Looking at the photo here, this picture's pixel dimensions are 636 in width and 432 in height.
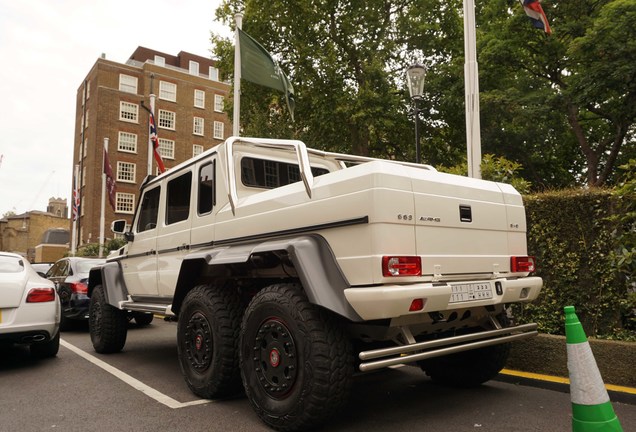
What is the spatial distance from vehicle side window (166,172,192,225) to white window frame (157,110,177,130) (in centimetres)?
4339

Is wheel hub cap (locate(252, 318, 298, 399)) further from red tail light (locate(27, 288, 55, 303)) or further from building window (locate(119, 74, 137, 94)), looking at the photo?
building window (locate(119, 74, 137, 94))

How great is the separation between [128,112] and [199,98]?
24.8ft

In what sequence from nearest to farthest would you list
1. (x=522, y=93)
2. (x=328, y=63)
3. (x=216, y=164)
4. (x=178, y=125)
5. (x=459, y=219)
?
1. (x=459, y=219)
2. (x=216, y=164)
3. (x=522, y=93)
4. (x=328, y=63)
5. (x=178, y=125)

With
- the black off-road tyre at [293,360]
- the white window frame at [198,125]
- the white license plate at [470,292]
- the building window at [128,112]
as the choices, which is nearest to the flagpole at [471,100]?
the white license plate at [470,292]

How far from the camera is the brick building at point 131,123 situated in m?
42.4

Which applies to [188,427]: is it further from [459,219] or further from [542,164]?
[542,164]

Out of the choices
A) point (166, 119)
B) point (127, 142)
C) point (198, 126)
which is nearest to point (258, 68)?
point (127, 142)

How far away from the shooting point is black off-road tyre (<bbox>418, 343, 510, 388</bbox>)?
14.4 ft

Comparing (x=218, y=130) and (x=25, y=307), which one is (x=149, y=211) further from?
(x=218, y=130)

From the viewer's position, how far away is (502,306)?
4.13 meters

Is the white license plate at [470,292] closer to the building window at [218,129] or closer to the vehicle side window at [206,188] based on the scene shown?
the vehicle side window at [206,188]

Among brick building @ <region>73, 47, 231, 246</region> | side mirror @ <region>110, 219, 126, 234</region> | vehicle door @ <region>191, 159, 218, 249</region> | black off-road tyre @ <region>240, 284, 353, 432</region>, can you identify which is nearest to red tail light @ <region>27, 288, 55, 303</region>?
side mirror @ <region>110, 219, 126, 234</region>

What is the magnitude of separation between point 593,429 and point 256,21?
21846 millimetres

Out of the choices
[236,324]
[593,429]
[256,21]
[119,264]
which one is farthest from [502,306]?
[256,21]
